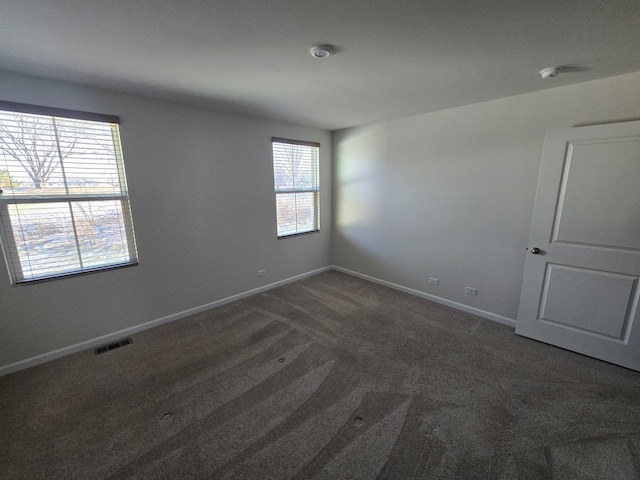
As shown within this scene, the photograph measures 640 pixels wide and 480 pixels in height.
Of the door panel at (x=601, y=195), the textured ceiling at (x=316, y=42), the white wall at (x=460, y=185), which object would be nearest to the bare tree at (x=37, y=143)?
the textured ceiling at (x=316, y=42)

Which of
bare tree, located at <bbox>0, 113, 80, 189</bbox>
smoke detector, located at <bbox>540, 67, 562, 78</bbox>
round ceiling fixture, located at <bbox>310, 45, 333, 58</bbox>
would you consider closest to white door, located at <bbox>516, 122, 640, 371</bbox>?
smoke detector, located at <bbox>540, 67, 562, 78</bbox>

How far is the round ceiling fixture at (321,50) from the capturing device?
1.63m

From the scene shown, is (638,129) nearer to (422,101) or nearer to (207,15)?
(422,101)

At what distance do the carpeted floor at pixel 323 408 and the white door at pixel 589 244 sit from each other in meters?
0.23

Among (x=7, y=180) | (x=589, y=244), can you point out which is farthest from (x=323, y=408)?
(x=7, y=180)

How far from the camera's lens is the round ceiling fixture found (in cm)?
163

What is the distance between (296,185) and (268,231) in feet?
2.89

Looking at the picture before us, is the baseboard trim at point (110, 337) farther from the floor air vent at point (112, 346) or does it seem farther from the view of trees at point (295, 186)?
the view of trees at point (295, 186)

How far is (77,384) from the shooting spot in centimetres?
212

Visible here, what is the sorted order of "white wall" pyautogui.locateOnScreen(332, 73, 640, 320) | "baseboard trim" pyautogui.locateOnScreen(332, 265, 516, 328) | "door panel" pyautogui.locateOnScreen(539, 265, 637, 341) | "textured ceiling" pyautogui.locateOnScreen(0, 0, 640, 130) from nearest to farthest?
"textured ceiling" pyautogui.locateOnScreen(0, 0, 640, 130) → "door panel" pyautogui.locateOnScreen(539, 265, 637, 341) → "white wall" pyautogui.locateOnScreen(332, 73, 640, 320) → "baseboard trim" pyautogui.locateOnScreen(332, 265, 516, 328)

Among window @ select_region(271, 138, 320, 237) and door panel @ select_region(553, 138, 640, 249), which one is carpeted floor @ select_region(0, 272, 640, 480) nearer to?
door panel @ select_region(553, 138, 640, 249)

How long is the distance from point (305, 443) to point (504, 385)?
1.62 metres

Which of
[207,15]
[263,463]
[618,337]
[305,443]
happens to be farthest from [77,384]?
[618,337]

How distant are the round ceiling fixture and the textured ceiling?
0.04 metres
